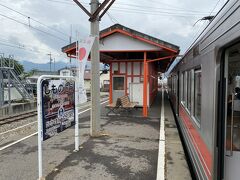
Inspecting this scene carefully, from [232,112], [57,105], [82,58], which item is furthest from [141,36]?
→ [232,112]

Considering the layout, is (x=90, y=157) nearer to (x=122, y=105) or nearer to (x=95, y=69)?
(x=95, y=69)

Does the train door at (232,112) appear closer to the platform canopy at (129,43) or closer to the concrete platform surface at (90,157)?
the concrete platform surface at (90,157)

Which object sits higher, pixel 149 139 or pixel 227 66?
pixel 227 66

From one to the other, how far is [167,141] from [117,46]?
5811mm

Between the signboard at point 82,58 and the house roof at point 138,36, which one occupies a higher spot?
the house roof at point 138,36

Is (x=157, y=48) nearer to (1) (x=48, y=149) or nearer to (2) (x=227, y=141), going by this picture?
(1) (x=48, y=149)

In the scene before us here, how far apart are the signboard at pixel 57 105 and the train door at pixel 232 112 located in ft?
9.81

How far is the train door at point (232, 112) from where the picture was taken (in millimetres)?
2508

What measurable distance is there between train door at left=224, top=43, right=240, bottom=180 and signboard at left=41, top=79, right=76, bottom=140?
2.99 meters

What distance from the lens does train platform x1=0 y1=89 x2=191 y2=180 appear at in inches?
189

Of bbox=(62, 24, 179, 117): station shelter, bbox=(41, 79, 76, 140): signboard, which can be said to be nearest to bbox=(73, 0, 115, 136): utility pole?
bbox=(41, 79, 76, 140): signboard

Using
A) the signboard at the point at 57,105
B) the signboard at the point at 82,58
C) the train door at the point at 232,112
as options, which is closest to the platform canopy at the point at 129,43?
the signboard at the point at 82,58

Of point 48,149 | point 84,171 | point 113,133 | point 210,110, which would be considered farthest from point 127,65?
point 210,110

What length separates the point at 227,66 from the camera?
8.61 ft
